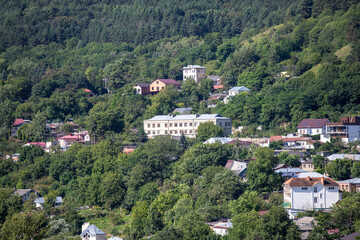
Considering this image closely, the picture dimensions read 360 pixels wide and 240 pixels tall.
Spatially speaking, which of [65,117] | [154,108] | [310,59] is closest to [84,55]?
[65,117]

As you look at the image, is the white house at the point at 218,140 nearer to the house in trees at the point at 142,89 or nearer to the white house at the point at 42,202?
the white house at the point at 42,202

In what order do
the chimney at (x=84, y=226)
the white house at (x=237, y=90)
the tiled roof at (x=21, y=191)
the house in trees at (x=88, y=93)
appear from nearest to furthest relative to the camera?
the chimney at (x=84, y=226), the tiled roof at (x=21, y=191), the white house at (x=237, y=90), the house in trees at (x=88, y=93)

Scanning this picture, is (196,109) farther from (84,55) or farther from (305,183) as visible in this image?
(84,55)

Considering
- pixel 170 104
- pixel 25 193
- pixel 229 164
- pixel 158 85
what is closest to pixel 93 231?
pixel 25 193

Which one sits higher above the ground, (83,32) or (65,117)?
(83,32)

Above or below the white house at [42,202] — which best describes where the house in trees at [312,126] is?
above

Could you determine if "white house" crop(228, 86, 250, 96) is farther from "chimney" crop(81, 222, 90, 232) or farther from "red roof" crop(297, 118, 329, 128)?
"chimney" crop(81, 222, 90, 232)

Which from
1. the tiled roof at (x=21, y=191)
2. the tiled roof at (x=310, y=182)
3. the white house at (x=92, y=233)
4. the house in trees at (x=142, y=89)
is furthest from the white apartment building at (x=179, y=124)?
the tiled roof at (x=310, y=182)

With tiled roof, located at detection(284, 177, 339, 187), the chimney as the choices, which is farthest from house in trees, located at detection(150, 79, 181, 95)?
tiled roof, located at detection(284, 177, 339, 187)
